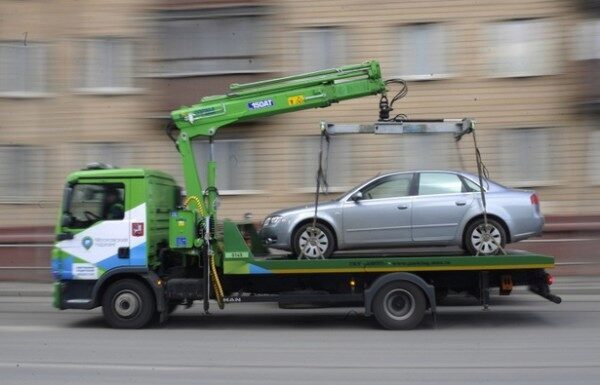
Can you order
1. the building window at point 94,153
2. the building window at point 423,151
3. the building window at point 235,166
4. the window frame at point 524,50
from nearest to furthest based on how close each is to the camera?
the window frame at point 524,50 → the building window at point 423,151 → the building window at point 235,166 → the building window at point 94,153

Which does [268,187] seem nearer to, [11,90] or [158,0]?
[158,0]

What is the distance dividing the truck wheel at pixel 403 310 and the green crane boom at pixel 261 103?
2.69 m

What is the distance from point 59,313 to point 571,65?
12289mm

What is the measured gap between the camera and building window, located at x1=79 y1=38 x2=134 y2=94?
1897 cm

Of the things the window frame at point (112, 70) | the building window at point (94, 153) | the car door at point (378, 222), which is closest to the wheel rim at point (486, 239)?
the car door at point (378, 222)

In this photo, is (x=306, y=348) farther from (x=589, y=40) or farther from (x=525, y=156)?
(x=589, y=40)

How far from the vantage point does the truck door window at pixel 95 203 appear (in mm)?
10734

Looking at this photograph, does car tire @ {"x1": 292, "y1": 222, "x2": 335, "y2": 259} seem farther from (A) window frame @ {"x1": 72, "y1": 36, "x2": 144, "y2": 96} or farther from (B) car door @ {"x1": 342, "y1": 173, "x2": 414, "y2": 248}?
(A) window frame @ {"x1": 72, "y1": 36, "x2": 144, "y2": 96}

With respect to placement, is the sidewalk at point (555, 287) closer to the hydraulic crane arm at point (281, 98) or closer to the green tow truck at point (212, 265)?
the green tow truck at point (212, 265)

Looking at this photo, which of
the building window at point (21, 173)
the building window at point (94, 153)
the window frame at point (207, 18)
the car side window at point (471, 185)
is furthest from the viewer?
the building window at point (21, 173)

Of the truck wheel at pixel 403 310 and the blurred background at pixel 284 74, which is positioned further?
the blurred background at pixel 284 74

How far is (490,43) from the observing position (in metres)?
17.9

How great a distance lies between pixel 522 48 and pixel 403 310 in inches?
378

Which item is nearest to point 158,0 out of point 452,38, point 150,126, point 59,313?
point 150,126
